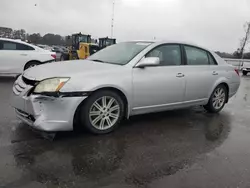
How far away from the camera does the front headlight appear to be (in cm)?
367

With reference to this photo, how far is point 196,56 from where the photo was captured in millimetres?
5555

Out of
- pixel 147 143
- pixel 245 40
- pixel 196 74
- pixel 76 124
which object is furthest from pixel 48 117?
pixel 245 40

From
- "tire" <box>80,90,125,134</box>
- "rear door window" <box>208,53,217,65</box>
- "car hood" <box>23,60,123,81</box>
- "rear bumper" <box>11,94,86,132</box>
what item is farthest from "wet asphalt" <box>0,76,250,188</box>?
"rear door window" <box>208,53,217,65</box>

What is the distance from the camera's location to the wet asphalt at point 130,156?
286cm

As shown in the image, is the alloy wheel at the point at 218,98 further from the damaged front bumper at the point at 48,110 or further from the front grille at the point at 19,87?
the front grille at the point at 19,87

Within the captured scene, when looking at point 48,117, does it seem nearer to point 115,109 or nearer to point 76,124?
point 76,124

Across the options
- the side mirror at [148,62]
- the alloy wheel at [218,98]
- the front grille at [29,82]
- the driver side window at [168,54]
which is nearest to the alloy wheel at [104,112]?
the side mirror at [148,62]

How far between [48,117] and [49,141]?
38cm

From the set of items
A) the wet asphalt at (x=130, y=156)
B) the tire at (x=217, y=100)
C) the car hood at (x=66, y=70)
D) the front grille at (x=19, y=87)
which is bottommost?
the wet asphalt at (x=130, y=156)

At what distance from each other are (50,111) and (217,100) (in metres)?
3.89

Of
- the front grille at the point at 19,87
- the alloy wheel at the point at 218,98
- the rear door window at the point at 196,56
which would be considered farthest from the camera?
the alloy wheel at the point at 218,98

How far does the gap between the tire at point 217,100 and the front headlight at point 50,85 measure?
3.46m

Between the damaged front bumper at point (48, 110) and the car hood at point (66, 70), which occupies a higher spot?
the car hood at point (66, 70)

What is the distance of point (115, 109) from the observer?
4262mm
